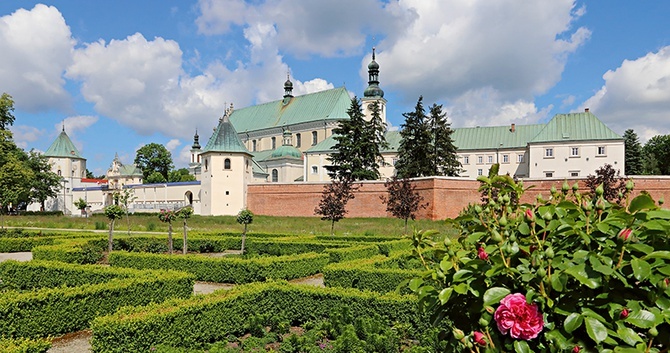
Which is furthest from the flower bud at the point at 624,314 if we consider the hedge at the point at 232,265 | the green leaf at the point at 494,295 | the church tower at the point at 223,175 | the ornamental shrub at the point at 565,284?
the church tower at the point at 223,175

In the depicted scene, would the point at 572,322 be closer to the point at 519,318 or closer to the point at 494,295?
the point at 519,318

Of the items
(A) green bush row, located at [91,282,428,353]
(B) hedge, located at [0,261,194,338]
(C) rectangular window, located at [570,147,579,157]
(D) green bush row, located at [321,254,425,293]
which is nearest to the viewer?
(A) green bush row, located at [91,282,428,353]

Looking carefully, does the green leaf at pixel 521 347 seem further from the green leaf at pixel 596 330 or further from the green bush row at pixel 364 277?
the green bush row at pixel 364 277

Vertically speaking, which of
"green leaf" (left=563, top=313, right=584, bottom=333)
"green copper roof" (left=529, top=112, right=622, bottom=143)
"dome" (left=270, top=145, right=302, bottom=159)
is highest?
"green copper roof" (left=529, top=112, right=622, bottom=143)

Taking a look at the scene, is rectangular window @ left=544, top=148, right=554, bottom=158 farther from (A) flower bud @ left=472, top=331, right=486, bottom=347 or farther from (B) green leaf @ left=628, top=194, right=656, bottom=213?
(A) flower bud @ left=472, top=331, right=486, bottom=347

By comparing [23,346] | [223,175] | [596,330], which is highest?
[223,175]

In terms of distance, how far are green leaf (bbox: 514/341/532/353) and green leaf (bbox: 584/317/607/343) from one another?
0.75 feet

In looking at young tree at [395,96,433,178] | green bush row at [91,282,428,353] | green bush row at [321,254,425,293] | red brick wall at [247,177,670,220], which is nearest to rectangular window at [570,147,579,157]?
red brick wall at [247,177,670,220]

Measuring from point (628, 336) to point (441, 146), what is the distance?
133ft

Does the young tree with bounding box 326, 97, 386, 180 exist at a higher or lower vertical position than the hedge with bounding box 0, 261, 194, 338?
higher

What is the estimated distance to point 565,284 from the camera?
1.77 metres

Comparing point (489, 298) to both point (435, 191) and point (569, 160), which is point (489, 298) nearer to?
point (435, 191)

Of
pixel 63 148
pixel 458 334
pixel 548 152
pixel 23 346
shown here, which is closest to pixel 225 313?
pixel 23 346

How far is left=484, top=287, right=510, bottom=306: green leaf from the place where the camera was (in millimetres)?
1864
